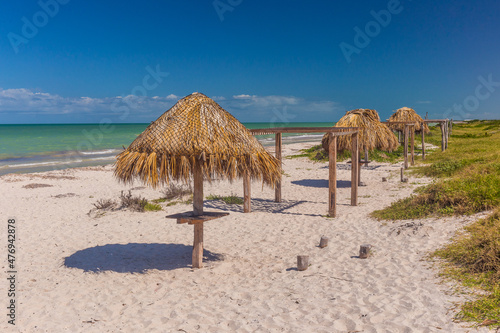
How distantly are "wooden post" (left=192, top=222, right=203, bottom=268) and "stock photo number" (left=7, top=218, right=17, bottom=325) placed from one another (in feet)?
9.07

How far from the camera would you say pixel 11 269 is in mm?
6883

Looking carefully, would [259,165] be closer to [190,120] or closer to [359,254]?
[190,120]

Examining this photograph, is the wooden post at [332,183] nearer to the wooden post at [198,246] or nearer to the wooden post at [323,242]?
the wooden post at [323,242]

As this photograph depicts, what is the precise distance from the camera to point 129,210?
11.1 metres

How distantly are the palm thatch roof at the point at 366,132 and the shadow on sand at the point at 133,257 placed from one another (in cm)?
856

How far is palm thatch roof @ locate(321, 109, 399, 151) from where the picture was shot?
14.5 m

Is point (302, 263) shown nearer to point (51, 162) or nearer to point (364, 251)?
point (364, 251)

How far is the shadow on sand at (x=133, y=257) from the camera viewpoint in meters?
6.91

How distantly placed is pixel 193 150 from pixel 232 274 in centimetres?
223

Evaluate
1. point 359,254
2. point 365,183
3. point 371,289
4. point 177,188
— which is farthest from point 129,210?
point 365,183

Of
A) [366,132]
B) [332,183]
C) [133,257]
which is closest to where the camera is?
[133,257]

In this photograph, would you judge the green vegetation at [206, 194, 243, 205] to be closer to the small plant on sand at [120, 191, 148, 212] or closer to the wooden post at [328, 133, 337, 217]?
the small plant on sand at [120, 191, 148, 212]

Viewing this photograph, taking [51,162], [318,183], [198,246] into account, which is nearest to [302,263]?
[198,246]

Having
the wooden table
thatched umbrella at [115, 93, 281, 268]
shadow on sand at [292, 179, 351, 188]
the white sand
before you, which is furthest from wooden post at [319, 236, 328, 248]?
shadow on sand at [292, 179, 351, 188]
